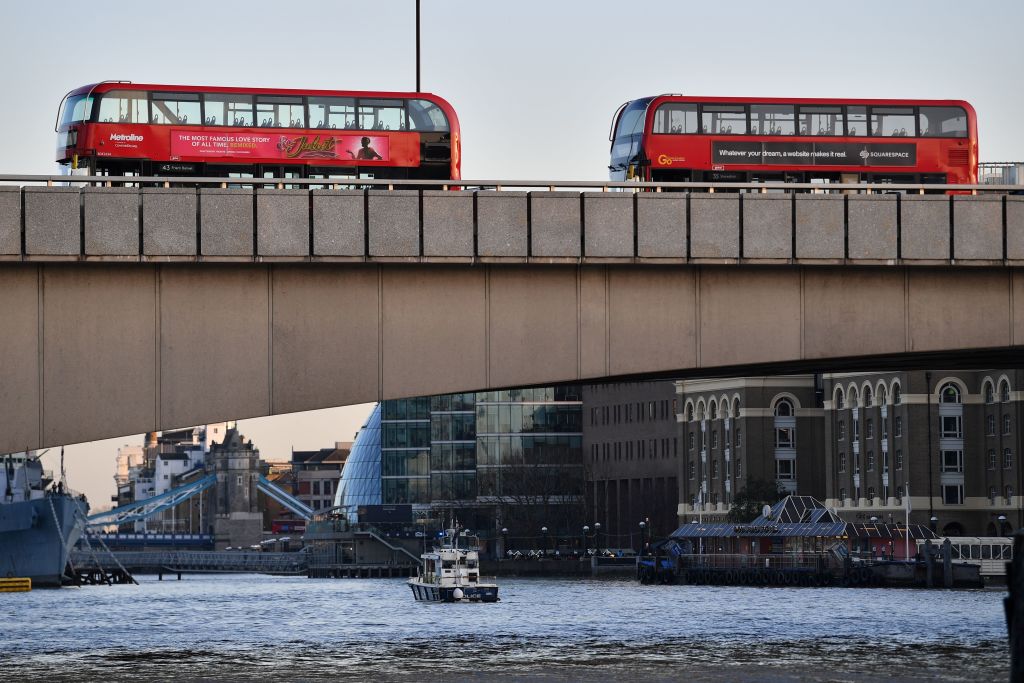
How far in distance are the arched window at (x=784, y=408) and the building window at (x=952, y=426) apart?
1041 inches

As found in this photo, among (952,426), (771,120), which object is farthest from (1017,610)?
(952,426)

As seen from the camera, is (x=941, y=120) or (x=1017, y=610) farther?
(x=941, y=120)

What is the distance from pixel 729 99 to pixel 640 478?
141 meters

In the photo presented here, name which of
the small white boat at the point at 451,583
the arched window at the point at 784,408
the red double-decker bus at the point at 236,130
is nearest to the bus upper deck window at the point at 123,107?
the red double-decker bus at the point at 236,130

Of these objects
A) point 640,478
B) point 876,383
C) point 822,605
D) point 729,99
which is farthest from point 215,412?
point 640,478

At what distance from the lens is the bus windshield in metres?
50.1

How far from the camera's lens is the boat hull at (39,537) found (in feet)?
444

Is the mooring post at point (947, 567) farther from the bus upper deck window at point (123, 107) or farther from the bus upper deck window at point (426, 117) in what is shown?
the bus upper deck window at point (123, 107)

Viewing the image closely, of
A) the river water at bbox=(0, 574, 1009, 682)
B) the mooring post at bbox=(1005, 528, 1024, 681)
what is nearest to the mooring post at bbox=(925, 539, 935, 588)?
the river water at bbox=(0, 574, 1009, 682)

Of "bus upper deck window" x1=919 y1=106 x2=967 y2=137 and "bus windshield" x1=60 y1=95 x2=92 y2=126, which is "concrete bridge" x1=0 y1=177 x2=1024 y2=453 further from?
"bus upper deck window" x1=919 y1=106 x2=967 y2=137

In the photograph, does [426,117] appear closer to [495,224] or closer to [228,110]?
[228,110]

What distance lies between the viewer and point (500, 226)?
3512cm

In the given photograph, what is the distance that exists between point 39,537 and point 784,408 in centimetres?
6346

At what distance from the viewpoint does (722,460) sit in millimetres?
165625
